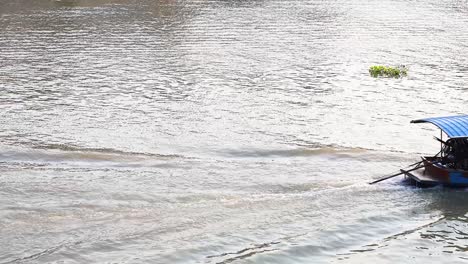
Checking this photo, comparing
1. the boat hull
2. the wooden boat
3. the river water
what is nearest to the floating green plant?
the river water

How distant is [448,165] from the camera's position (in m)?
29.5

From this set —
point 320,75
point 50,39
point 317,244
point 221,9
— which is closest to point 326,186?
point 317,244

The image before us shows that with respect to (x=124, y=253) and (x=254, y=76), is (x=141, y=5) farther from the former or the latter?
(x=124, y=253)

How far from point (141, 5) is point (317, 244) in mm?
64871

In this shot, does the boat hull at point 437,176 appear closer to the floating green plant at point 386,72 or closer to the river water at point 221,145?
the river water at point 221,145

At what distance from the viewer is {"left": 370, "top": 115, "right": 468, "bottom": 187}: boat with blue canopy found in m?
28.7

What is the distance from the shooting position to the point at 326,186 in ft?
97.1

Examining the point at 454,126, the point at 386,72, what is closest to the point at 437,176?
the point at 454,126

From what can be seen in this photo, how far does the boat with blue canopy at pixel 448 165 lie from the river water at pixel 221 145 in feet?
1.66

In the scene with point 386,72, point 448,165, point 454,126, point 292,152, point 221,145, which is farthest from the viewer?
point 386,72

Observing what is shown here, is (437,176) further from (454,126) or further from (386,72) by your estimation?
(386,72)

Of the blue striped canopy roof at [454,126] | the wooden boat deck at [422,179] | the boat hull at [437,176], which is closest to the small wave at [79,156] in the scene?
the wooden boat deck at [422,179]

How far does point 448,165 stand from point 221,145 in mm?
10719

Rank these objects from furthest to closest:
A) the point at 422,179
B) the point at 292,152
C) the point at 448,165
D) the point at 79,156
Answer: the point at 292,152 → the point at 79,156 → the point at 448,165 → the point at 422,179
